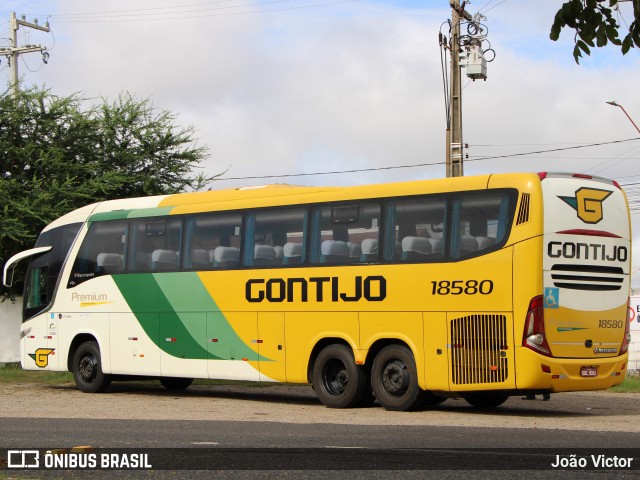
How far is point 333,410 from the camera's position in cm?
1772

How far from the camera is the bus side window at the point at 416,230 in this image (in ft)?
54.9

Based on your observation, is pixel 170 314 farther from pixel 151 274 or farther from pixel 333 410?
pixel 333 410

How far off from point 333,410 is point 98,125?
54.9 feet

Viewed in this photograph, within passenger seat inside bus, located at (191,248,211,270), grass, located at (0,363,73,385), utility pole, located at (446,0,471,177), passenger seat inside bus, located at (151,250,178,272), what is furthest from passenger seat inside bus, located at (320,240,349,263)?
utility pole, located at (446,0,471,177)

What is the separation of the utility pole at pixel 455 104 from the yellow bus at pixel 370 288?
9601mm

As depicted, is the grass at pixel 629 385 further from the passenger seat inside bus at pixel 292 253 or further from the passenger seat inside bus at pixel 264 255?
the passenger seat inside bus at pixel 264 255

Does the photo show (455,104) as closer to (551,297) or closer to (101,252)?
(101,252)

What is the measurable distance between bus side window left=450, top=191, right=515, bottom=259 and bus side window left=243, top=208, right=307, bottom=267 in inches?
120

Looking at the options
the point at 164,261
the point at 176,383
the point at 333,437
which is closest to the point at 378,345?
the point at 164,261

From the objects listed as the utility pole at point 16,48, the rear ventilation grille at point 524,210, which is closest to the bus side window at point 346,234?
the rear ventilation grille at point 524,210

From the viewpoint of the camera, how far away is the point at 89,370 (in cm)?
2262

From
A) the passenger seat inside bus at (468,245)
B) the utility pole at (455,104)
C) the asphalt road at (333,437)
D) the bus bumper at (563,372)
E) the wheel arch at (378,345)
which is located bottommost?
the asphalt road at (333,437)

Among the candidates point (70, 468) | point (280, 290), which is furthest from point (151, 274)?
point (70, 468)

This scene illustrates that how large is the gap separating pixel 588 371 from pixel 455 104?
14.0m
